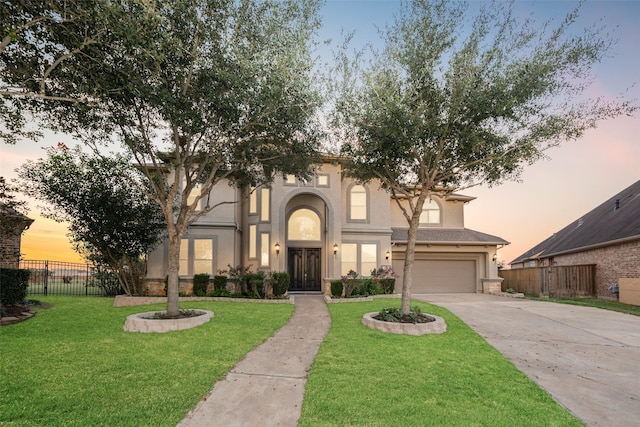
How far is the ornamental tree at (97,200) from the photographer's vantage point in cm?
1397

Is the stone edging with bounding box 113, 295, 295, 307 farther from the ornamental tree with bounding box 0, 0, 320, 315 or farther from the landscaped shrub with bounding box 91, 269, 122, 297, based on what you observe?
the ornamental tree with bounding box 0, 0, 320, 315

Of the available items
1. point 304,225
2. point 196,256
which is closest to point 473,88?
point 304,225

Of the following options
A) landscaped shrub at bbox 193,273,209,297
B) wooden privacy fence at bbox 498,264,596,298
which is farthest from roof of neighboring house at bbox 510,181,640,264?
landscaped shrub at bbox 193,273,209,297

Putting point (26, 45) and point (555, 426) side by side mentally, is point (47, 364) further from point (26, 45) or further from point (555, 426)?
point (555, 426)

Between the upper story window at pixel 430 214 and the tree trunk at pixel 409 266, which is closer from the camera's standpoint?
A: the tree trunk at pixel 409 266

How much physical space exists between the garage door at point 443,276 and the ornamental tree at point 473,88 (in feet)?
36.2

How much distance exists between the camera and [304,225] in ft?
61.6

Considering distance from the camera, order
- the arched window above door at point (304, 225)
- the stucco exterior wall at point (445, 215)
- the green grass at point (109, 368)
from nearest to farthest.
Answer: the green grass at point (109, 368) → the arched window above door at point (304, 225) → the stucco exterior wall at point (445, 215)

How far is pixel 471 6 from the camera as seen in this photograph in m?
9.16

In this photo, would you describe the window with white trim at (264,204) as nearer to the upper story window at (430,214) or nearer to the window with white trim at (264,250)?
the window with white trim at (264,250)

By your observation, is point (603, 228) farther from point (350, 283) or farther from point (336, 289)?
point (336, 289)

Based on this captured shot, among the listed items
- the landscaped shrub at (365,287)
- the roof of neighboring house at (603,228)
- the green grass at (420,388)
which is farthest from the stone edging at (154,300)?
the roof of neighboring house at (603,228)

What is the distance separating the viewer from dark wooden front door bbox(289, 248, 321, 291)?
1842cm

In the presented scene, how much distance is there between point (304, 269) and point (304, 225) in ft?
7.58
